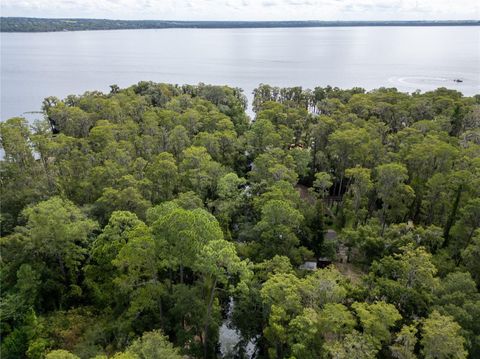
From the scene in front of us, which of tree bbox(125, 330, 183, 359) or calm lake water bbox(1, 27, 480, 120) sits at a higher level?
tree bbox(125, 330, 183, 359)

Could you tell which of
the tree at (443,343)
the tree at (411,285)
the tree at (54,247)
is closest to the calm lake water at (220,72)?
the tree at (54,247)

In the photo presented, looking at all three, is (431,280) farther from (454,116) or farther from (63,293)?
(454,116)

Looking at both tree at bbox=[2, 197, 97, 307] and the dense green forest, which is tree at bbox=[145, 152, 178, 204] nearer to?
the dense green forest

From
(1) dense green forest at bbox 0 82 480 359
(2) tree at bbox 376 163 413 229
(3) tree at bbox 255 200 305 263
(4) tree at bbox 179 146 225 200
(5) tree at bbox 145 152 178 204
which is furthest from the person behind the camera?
(4) tree at bbox 179 146 225 200

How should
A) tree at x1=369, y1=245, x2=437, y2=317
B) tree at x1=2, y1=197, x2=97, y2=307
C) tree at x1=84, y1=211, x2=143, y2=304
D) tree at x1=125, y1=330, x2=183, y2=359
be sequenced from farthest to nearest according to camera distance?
tree at x1=2, y1=197, x2=97, y2=307, tree at x1=84, y1=211, x2=143, y2=304, tree at x1=369, y1=245, x2=437, y2=317, tree at x1=125, y1=330, x2=183, y2=359

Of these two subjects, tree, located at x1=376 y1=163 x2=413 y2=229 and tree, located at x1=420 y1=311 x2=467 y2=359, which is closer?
tree, located at x1=420 y1=311 x2=467 y2=359

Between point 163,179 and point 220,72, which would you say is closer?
point 163,179

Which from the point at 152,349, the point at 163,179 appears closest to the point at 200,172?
the point at 163,179

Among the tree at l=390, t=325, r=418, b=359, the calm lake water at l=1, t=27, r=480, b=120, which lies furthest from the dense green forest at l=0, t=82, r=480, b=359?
the calm lake water at l=1, t=27, r=480, b=120

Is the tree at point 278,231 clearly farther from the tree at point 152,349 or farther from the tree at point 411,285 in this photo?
the tree at point 152,349

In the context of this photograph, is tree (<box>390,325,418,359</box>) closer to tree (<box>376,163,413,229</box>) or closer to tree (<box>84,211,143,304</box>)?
→ tree (<box>84,211,143,304</box>)

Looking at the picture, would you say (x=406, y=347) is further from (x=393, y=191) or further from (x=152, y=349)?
(x=393, y=191)
